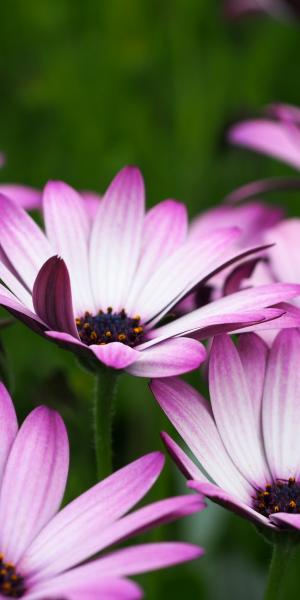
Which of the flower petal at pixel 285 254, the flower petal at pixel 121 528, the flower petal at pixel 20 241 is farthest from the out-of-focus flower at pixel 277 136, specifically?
the flower petal at pixel 121 528

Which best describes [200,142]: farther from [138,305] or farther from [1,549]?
[1,549]

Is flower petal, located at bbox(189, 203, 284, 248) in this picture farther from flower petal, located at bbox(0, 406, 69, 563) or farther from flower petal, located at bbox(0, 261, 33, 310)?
flower petal, located at bbox(0, 406, 69, 563)

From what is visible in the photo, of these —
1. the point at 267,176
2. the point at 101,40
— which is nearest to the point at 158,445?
the point at 267,176

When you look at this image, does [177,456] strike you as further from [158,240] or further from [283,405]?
[158,240]

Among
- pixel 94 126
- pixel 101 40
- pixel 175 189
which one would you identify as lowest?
pixel 175 189

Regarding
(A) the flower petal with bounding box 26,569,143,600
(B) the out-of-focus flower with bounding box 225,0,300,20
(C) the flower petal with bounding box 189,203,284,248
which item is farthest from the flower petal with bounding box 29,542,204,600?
(B) the out-of-focus flower with bounding box 225,0,300,20

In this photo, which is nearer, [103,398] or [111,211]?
[103,398]
